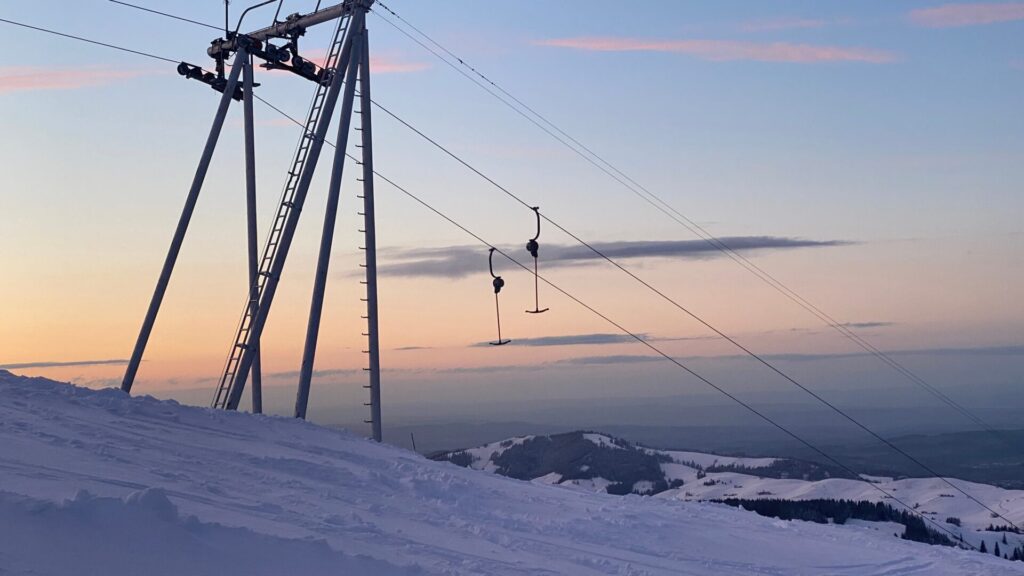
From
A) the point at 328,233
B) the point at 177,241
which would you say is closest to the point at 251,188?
the point at 177,241

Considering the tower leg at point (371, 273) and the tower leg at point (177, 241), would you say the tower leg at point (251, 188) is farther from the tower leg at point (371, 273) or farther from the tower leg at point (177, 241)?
the tower leg at point (371, 273)

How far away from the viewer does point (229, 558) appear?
911cm

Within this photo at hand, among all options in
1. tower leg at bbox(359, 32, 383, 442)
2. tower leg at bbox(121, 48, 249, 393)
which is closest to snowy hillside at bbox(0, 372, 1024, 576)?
tower leg at bbox(359, 32, 383, 442)

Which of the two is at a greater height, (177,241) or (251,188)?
(251,188)

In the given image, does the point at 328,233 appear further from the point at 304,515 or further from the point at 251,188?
the point at 304,515

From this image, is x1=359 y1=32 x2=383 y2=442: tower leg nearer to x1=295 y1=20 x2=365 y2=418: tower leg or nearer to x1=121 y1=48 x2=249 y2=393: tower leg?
x1=295 y1=20 x2=365 y2=418: tower leg

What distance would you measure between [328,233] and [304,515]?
31.0ft

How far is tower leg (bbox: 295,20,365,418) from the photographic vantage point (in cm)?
1973

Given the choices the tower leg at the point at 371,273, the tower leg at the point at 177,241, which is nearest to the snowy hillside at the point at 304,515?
the tower leg at the point at 371,273

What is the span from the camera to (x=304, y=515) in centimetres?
1169

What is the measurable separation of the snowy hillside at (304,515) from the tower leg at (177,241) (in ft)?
15.5

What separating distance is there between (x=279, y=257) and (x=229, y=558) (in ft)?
36.9

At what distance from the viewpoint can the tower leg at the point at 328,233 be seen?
19.7 meters

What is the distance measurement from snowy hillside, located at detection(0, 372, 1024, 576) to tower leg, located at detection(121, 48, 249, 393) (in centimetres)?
473
